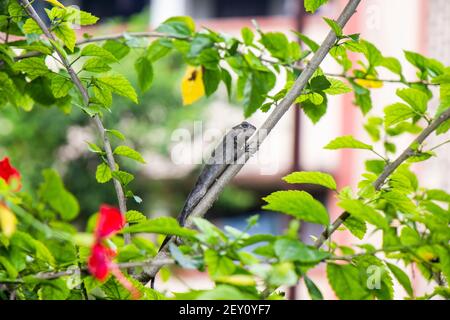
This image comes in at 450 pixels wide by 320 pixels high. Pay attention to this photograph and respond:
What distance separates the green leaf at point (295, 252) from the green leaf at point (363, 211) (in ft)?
0.14

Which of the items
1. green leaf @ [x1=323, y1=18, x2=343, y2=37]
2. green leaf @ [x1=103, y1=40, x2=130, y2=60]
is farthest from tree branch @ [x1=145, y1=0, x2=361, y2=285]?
green leaf @ [x1=103, y1=40, x2=130, y2=60]

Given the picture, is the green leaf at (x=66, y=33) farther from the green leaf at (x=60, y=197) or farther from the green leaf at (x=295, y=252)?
the green leaf at (x=295, y=252)

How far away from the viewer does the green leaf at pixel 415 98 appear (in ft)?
2.28

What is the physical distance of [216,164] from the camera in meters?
0.68

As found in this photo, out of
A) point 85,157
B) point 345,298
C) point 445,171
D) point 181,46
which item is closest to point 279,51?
point 181,46

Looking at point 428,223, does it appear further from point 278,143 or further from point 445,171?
point 278,143

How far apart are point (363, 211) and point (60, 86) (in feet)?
1.23

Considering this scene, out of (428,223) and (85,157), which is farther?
(85,157)

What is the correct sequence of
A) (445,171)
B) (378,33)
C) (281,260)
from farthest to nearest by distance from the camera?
(378,33), (445,171), (281,260)

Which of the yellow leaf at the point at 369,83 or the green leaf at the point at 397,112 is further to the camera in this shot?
the yellow leaf at the point at 369,83

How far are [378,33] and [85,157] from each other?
193 centimetres

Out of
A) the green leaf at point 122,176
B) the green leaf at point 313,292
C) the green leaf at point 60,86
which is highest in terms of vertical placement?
the green leaf at point 60,86

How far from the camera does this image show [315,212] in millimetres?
508

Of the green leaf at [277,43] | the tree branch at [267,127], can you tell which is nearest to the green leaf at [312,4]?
the tree branch at [267,127]
